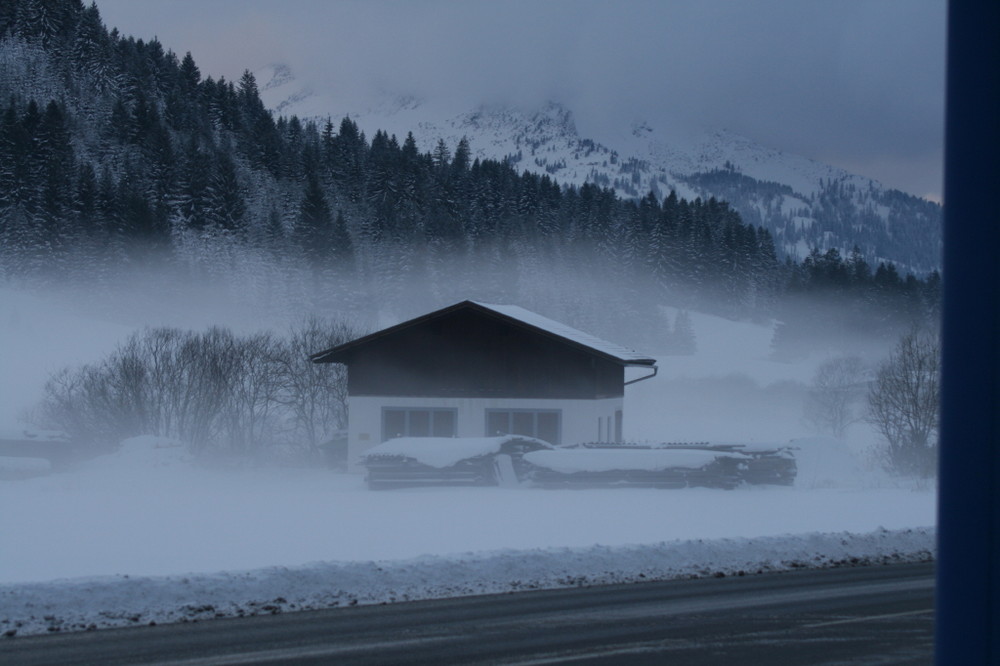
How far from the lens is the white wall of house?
31516 millimetres

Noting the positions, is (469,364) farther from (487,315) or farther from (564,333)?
(564,333)

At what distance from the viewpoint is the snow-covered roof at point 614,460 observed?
2536 centimetres

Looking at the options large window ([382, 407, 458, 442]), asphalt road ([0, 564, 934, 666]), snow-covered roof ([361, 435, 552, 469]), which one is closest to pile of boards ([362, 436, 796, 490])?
snow-covered roof ([361, 435, 552, 469])

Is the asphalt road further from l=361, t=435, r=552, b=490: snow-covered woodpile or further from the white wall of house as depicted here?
the white wall of house

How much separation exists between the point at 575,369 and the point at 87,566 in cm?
2184

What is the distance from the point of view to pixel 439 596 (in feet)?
35.1

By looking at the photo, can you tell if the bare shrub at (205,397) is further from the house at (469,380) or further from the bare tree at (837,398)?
the bare tree at (837,398)

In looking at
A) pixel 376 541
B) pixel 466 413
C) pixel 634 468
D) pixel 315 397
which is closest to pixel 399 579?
pixel 376 541

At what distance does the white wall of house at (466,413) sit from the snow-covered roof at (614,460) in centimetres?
635

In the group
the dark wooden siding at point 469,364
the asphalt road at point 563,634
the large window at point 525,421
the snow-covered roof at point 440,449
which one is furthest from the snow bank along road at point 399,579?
the dark wooden siding at point 469,364

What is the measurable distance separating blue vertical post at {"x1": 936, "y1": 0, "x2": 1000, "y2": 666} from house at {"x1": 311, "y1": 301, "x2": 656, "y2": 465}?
3015cm

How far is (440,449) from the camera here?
2620cm

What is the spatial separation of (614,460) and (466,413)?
8013 mm

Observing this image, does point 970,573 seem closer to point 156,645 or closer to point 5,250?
point 156,645
